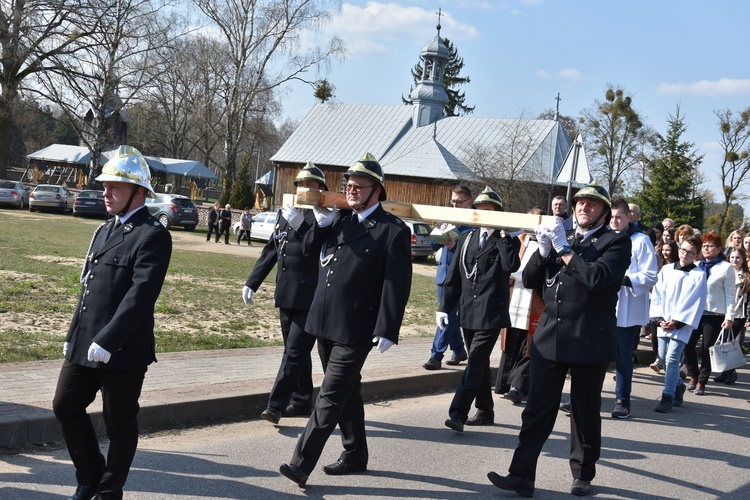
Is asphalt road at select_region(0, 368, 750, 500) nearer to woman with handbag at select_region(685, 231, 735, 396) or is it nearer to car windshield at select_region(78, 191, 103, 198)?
woman with handbag at select_region(685, 231, 735, 396)

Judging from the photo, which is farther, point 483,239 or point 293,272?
point 483,239

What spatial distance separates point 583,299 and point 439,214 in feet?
4.44

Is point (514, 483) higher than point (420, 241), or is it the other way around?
point (420, 241)

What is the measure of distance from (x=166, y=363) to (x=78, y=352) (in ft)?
13.0

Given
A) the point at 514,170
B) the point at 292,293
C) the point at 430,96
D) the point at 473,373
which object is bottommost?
the point at 473,373

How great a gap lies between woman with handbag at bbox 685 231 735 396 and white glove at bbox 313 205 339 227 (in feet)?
20.6

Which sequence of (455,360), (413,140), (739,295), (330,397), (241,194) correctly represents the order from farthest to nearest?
(413,140)
(241,194)
(739,295)
(455,360)
(330,397)

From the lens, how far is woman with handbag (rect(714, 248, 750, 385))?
11.6m

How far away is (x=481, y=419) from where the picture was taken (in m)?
7.66

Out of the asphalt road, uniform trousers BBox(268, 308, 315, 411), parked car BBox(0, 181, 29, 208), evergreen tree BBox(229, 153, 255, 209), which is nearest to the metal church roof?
evergreen tree BBox(229, 153, 255, 209)

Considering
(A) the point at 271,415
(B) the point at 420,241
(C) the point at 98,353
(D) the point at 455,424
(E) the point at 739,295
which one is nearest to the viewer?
(C) the point at 98,353

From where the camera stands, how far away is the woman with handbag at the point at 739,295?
38.0ft

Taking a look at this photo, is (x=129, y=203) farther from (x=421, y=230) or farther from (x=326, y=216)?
(x=421, y=230)

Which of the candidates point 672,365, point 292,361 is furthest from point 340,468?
point 672,365
